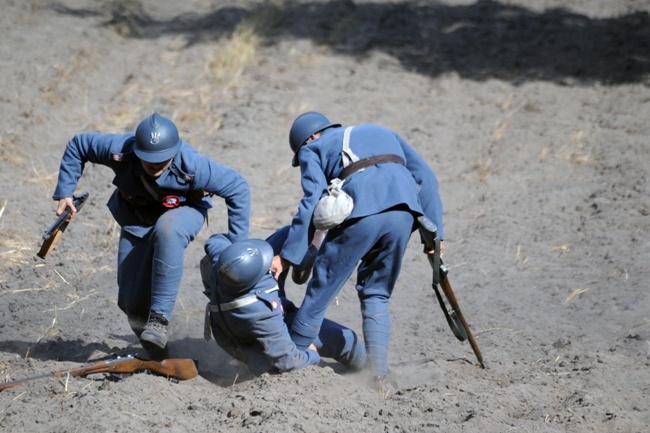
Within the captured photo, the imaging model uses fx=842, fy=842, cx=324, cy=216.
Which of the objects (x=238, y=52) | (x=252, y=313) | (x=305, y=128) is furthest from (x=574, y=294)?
(x=238, y=52)

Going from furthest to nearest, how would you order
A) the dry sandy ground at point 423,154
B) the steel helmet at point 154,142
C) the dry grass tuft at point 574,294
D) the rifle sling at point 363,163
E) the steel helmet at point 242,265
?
the dry grass tuft at point 574,294, the rifle sling at point 363,163, the steel helmet at point 154,142, the dry sandy ground at point 423,154, the steel helmet at point 242,265

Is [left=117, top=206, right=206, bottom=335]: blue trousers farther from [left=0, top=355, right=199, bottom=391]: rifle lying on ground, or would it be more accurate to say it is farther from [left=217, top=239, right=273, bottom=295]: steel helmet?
[left=217, top=239, right=273, bottom=295]: steel helmet

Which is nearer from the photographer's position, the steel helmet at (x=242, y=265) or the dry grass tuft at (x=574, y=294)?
the steel helmet at (x=242, y=265)

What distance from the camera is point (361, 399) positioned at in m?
5.14

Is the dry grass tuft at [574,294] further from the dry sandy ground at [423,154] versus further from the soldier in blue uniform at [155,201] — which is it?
the soldier in blue uniform at [155,201]

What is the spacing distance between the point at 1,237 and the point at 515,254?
15.6 ft

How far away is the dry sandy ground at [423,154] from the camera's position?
200 inches

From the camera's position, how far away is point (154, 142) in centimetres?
527

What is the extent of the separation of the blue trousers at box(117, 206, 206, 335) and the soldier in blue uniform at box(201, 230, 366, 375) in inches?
8.0

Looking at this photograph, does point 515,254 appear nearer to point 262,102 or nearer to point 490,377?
point 490,377

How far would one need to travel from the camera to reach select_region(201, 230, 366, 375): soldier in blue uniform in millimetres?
5020

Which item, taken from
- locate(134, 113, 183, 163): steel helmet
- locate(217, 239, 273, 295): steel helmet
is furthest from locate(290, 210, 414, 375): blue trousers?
locate(134, 113, 183, 163): steel helmet

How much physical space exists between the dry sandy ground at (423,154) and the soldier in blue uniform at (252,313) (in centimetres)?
18

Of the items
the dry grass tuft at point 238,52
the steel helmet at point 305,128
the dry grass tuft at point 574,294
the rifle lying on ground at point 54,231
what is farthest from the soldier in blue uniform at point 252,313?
the dry grass tuft at point 238,52
